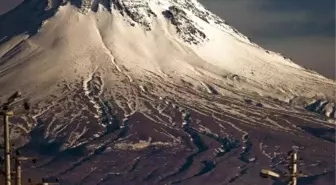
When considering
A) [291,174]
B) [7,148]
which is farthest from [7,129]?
[291,174]

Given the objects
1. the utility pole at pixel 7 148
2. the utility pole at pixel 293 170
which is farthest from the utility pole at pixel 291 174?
the utility pole at pixel 7 148

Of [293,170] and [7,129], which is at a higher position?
[7,129]

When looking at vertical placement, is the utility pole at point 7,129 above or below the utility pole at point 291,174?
above

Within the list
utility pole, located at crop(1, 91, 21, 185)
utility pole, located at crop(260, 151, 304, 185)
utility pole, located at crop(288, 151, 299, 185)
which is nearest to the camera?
utility pole, located at crop(1, 91, 21, 185)

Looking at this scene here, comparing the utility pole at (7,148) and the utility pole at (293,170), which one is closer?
the utility pole at (7,148)

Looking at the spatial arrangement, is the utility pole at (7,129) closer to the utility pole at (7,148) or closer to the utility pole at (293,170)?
the utility pole at (7,148)

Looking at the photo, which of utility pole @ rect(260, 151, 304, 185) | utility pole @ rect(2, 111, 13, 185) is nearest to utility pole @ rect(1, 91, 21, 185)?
utility pole @ rect(2, 111, 13, 185)

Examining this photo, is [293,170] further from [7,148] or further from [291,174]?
[7,148]

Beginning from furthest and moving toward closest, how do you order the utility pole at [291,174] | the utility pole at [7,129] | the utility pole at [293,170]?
the utility pole at [293,170] → the utility pole at [291,174] → the utility pole at [7,129]

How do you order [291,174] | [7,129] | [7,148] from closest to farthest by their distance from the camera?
1. [7,129]
2. [7,148]
3. [291,174]

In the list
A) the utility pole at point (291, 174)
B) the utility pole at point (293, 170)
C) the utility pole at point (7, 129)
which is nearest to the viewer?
the utility pole at point (7, 129)

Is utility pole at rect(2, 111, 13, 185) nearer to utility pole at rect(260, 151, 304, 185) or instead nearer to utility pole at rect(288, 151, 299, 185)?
utility pole at rect(260, 151, 304, 185)
